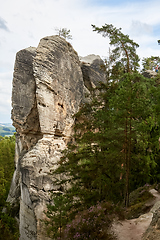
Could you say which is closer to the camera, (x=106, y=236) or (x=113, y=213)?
(x=106, y=236)

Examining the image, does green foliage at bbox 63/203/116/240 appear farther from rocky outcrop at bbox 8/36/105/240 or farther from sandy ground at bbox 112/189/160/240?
rocky outcrop at bbox 8/36/105/240

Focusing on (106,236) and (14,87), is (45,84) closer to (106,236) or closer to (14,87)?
(14,87)

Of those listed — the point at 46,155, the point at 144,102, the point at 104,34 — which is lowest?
the point at 46,155

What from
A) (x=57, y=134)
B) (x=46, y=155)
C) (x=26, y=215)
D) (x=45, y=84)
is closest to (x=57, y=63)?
(x=45, y=84)

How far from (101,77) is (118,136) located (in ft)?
50.7

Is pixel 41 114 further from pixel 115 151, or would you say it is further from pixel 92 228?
pixel 92 228

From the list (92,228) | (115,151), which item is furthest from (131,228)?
(115,151)

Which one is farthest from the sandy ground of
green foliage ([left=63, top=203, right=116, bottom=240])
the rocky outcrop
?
the rocky outcrop

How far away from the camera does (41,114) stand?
1614 cm

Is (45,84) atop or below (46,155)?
atop

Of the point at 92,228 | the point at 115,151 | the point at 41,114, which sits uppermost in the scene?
the point at 41,114

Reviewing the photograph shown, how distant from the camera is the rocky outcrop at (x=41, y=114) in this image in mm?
14672

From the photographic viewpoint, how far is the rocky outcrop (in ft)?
48.1

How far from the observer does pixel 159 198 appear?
32.6 feet
